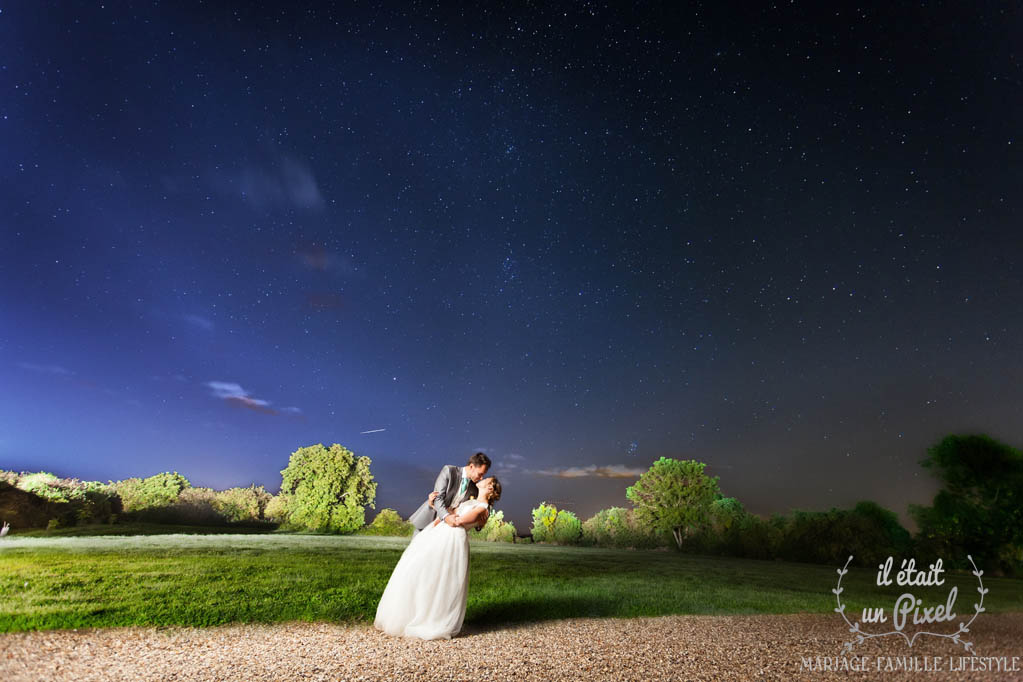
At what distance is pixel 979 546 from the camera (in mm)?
37594

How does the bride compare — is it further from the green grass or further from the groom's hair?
the green grass

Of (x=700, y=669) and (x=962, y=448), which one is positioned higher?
(x=962, y=448)

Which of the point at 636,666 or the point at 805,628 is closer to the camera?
the point at 636,666

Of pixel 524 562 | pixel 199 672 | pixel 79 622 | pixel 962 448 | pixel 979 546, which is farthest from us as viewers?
pixel 962 448

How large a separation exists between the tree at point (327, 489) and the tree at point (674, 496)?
77.6 ft

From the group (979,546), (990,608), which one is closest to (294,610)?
(990,608)

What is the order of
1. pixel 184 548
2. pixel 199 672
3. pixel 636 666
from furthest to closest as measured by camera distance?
pixel 184 548 < pixel 636 666 < pixel 199 672

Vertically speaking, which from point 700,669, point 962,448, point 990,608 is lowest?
point 990,608

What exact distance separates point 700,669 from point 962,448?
46871 mm

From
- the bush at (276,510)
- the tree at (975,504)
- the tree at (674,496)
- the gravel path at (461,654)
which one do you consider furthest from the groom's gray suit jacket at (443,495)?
the tree at (975,504)

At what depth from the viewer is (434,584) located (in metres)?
9.23

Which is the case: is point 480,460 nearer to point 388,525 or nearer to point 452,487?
point 452,487

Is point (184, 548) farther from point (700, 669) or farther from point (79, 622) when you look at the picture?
point (700, 669)

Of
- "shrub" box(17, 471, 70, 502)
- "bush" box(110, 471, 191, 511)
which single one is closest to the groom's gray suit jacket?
"shrub" box(17, 471, 70, 502)
